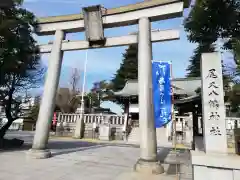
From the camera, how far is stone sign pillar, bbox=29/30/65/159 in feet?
28.4

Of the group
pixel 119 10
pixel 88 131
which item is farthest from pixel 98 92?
pixel 119 10

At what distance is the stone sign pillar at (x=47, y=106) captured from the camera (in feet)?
28.4

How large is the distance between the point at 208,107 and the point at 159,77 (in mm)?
2222

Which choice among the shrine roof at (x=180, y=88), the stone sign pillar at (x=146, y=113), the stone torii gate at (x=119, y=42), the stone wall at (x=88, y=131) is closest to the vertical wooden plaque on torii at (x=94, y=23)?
the stone torii gate at (x=119, y=42)

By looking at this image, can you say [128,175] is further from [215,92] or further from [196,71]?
[196,71]

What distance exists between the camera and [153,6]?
26.4 ft

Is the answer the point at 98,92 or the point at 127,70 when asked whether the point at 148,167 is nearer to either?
the point at 127,70

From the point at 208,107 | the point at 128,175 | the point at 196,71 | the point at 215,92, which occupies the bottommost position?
the point at 128,175

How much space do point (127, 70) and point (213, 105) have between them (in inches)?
1190

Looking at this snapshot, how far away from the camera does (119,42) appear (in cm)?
875

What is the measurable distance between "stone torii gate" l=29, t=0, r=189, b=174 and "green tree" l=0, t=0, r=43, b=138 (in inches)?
31.9

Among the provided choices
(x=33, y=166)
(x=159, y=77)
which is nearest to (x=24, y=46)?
(x=33, y=166)

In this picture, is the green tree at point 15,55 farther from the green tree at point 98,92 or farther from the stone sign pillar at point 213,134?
the green tree at point 98,92

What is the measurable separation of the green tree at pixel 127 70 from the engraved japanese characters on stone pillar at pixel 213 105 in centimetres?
2890
